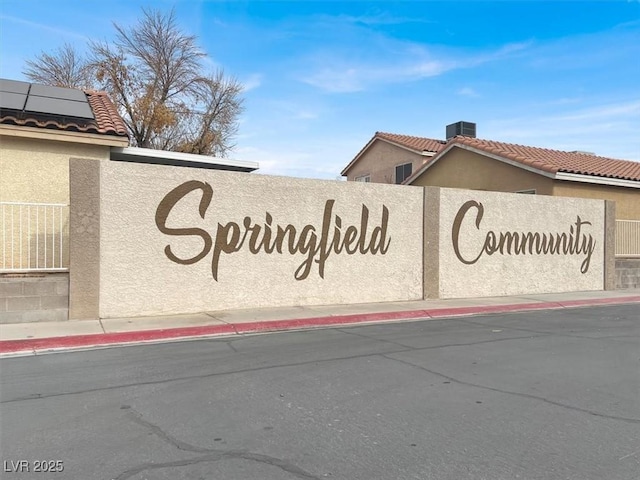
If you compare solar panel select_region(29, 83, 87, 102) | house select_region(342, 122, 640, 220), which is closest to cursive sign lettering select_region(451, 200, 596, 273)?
house select_region(342, 122, 640, 220)

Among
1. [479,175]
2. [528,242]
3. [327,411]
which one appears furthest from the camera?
[479,175]

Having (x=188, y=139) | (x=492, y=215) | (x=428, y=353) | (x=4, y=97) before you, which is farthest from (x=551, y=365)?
(x=188, y=139)

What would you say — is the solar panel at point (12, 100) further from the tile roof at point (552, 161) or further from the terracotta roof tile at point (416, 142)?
the terracotta roof tile at point (416, 142)

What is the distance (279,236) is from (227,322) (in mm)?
2655

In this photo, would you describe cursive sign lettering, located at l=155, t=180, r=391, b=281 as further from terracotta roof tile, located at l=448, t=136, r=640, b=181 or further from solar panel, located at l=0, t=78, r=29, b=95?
terracotta roof tile, located at l=448, t=136, r=640, b=181

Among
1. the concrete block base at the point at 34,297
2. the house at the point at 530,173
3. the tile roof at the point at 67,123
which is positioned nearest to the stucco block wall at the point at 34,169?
the tile roof at the point at 67,123

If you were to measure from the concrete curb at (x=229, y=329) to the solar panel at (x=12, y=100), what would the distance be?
607cm

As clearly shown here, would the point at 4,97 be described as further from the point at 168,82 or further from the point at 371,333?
the point at 168,82

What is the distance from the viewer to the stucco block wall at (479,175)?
19250 millimetres

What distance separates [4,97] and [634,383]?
13.4 m

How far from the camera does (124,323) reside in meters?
9.67

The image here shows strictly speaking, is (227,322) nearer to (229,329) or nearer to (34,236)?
(229,329)

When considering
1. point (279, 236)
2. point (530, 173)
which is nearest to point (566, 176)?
point (530, 173)

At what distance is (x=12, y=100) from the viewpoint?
39.9ft
